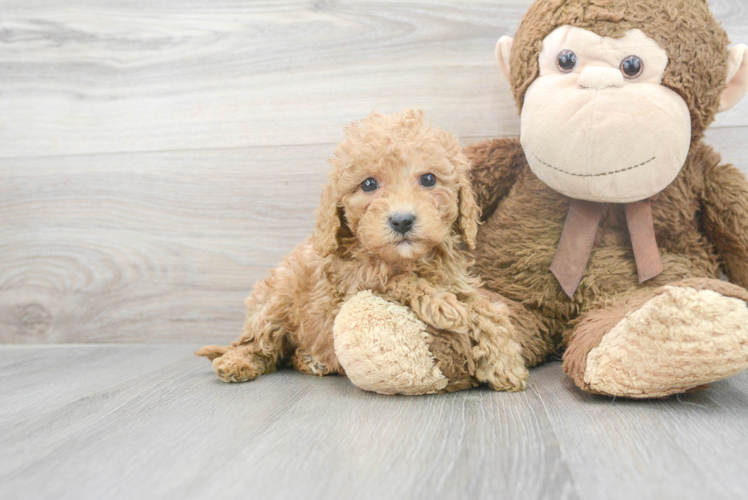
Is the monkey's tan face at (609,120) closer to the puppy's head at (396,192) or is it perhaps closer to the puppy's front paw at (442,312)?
the puppy's head at (396,192)

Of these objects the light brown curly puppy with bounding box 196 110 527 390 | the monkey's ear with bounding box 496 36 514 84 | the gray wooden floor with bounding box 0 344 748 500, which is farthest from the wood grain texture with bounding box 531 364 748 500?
the monkey's ear with bounding box 496 36 514 84

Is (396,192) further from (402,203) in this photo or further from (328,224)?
(328,224)

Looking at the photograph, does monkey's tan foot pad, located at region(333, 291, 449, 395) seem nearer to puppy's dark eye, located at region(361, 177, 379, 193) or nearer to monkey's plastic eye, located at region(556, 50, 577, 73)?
puppy's dark eye, located at region(361, 177, 379, 193)

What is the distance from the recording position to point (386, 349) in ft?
3.29

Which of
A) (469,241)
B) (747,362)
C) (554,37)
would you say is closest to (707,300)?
(747,362)

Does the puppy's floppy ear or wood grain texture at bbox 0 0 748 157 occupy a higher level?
wood grain texture at bbox 0 0 748 157

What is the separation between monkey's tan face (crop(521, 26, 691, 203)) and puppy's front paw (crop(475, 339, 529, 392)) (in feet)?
1.20

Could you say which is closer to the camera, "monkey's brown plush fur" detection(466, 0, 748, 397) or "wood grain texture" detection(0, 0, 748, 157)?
"monkey's brown plush fur" detection(466, 0, 748, 397)

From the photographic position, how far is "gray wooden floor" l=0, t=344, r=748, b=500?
0.70 metres

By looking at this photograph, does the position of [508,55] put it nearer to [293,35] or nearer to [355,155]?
[355,155]

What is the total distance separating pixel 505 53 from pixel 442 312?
656mm

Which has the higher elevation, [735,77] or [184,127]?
[735,77]

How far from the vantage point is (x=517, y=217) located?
1.31 m

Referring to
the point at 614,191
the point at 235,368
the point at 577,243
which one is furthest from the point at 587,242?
the point at 235,368
